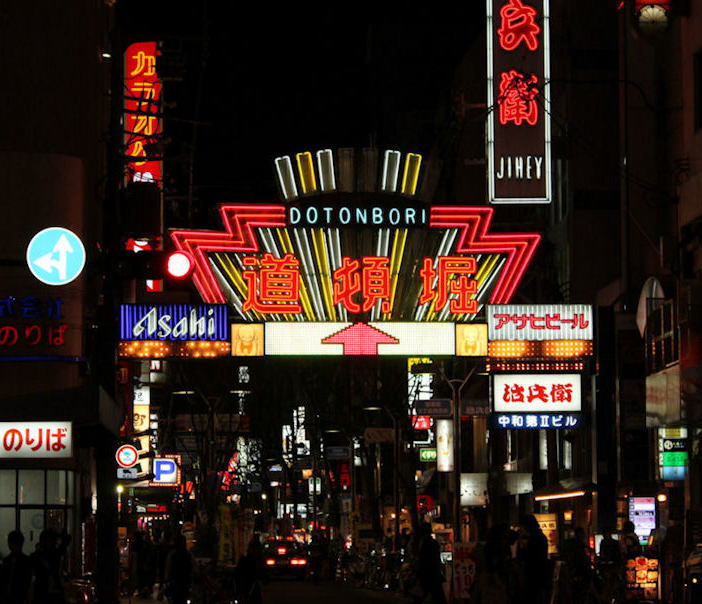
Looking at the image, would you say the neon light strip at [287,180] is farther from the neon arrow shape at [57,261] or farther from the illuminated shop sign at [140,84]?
the illuminated shop sign at [140,84]

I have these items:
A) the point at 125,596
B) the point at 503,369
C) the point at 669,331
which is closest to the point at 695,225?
the point at 669,331

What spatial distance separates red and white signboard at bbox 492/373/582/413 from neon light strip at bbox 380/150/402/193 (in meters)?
5.54

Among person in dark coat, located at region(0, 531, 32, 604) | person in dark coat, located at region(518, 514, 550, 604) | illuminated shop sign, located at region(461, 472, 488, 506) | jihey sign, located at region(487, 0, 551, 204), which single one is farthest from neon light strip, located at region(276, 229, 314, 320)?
illuminated shop sign, located at region(461, 472, 488, 506)

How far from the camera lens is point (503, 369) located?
108ft

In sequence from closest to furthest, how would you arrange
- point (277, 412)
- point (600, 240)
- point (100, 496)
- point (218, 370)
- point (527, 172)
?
point (100, 496) → point (527, 172) → point (600, 240) → point (218, 370) → point (277, 412)

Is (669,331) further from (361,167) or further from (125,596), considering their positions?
(125,596)

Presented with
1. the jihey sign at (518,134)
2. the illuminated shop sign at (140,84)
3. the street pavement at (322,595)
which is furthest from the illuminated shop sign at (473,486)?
the jihey sign at (518,134)

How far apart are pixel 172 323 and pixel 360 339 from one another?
4220mm

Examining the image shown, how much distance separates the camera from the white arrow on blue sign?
1107 inches

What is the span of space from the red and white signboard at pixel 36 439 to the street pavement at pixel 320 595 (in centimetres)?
1186

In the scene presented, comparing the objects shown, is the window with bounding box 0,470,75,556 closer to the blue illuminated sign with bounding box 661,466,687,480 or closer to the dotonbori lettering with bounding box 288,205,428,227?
the dotonbori lettering with bounding box 288,205,428,227

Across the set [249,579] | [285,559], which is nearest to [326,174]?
[249,579]

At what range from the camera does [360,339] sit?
31875 mm

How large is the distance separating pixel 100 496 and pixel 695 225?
1349 cm
